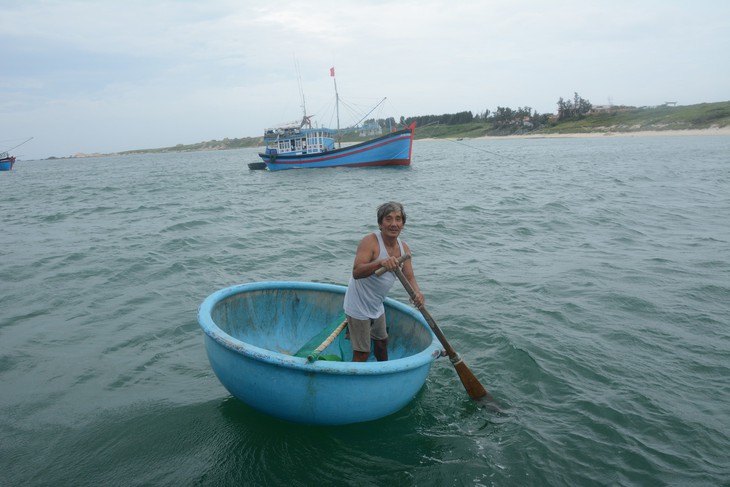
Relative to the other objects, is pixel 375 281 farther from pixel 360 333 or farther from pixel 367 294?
pixel 360 333

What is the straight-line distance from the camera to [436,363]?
219 inches

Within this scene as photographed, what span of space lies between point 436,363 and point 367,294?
1611 millimetres

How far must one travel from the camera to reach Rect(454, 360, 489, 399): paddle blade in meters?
4.64

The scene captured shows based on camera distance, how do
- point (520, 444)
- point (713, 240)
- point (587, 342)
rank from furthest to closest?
point (713, 240) → point (587, 342) → point (520, 444)

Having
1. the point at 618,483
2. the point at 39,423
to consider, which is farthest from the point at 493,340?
the point at 39,423

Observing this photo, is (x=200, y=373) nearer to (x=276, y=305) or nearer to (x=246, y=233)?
(x=276, y=305)

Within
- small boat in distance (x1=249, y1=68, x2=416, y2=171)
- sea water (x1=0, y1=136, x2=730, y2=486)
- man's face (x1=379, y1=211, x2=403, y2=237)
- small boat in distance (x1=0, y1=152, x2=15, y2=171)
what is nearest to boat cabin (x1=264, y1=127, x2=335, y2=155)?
small boat in distance (x1=249, y1=68, x2=416, y2=171)

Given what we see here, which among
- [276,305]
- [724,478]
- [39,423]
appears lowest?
[724,478]

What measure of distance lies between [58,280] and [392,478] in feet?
25.3

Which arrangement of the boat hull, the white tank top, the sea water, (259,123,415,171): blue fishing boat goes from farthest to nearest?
1. (259,123,415,171): blue fishing boat
2. the boat hull
3. the white tank top
4. the sea water

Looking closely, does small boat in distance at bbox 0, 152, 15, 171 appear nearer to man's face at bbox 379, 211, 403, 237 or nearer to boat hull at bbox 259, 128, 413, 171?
boat hull at bbox 259, 128, 413, 171

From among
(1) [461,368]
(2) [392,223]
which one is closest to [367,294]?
(2) [392,223]

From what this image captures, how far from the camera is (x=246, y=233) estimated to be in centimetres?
1361

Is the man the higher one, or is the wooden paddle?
the man
